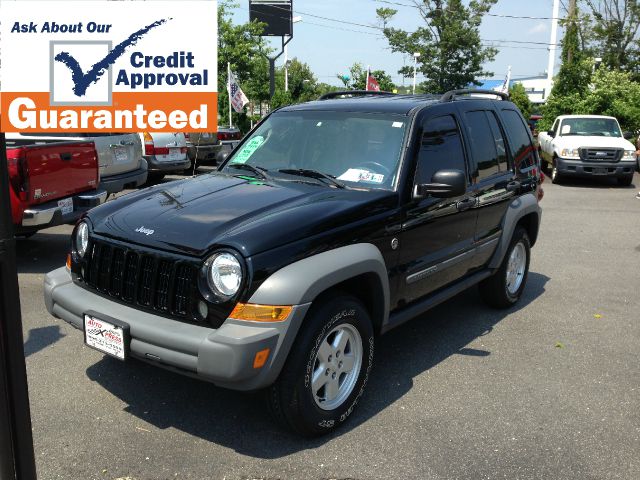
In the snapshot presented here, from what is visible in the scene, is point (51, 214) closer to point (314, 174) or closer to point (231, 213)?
point (314, 174)

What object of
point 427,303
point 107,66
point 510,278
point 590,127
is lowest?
point 510,278

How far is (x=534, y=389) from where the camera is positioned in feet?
13.6

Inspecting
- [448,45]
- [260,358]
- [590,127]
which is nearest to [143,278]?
[260,358]

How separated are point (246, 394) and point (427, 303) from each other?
4.54ft

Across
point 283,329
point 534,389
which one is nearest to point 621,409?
point 534,389

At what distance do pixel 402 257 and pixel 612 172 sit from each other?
42.4ft

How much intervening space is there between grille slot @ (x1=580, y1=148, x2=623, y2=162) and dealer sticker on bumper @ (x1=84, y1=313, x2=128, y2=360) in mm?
14138

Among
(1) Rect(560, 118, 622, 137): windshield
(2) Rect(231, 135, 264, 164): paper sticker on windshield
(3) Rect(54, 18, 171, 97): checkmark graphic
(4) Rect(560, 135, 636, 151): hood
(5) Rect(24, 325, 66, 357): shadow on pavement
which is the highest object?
(3) Rect(54, 18, 171, 97): checkmark graphic

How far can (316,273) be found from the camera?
3.20 metres

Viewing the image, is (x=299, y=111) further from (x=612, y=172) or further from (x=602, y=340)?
(x=612, y=172)

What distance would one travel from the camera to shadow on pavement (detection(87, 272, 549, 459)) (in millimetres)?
3480

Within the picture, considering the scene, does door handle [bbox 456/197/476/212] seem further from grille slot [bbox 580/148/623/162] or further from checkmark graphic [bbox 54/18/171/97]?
grille slot [bbox 580/148/623/162]

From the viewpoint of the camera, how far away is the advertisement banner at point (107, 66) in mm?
1969

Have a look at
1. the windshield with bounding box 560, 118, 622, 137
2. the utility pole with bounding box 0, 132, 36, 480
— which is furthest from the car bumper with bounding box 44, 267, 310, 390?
the windshield with bounding box 560, 118, 622, 137
